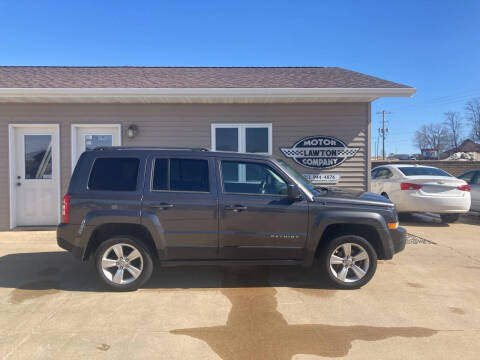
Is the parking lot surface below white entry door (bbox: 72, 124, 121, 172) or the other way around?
below

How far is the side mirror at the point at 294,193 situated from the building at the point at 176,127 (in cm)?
359

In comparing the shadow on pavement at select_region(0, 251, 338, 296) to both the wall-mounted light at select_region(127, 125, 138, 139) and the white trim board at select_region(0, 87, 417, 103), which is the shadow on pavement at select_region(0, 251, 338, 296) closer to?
the wall-mounted light at select_region(127, 125, 138, 139)

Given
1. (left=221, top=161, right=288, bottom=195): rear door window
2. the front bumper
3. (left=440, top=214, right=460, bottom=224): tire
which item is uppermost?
(left=221, top=161, right=288, bottom=195): rear door window

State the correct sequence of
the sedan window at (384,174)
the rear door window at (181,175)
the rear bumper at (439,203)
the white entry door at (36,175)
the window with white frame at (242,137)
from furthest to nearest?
the sedan window at (384,174), the rear bumper at (439,203), the window with white frame at (242,137), the white entry door at (36,175), the rear door window at (181,175)

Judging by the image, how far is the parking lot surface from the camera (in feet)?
9.68

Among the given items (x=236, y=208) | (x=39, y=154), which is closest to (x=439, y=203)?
(x=236, y=208)

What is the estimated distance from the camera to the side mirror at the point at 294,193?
13.6ft

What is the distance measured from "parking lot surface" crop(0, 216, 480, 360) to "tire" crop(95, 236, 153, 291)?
16cm

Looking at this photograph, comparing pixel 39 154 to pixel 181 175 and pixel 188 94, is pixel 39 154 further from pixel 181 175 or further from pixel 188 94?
pixel 181 175

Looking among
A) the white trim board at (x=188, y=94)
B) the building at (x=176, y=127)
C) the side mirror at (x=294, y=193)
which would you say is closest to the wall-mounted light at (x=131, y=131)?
the building at (x=176, y=127)

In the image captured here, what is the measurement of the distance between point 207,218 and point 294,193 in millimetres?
1134

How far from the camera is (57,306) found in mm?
3811

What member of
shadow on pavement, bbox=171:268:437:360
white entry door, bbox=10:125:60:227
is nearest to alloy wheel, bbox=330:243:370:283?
shadow on pavement, bbox=171:268:437:360

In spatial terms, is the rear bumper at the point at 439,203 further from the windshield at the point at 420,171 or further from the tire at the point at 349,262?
the tire at the point at 349,262
